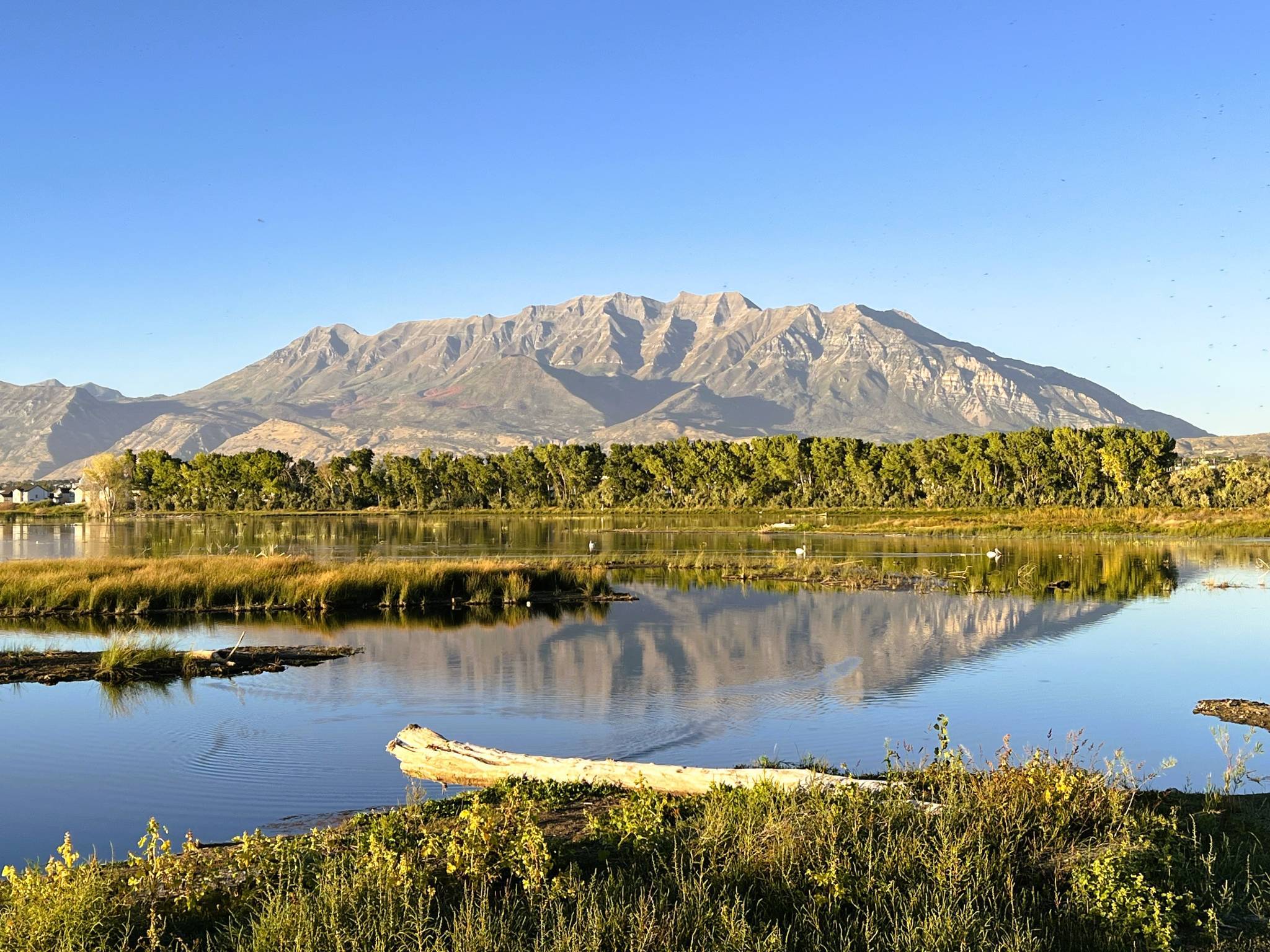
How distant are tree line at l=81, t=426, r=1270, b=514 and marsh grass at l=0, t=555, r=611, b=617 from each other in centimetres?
8887

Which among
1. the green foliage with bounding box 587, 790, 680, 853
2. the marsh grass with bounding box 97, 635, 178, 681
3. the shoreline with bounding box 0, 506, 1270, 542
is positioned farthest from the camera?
the shoreline with bounding box 0, 506, 1270, 542

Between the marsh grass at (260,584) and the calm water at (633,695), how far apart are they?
2527mm

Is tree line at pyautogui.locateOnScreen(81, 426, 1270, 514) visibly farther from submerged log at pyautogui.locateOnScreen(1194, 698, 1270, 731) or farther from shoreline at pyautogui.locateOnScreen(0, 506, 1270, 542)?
submerged log at pyautogui.locateOnScreen(1194, 698, 1270, 731)

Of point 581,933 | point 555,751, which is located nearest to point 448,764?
point 555,751

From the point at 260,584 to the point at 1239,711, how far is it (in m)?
30.8

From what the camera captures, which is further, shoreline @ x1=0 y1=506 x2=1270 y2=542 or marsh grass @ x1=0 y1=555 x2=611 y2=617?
shoreline @ x1=0 y1=506 x2=1270 y2=542

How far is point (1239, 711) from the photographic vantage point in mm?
21359

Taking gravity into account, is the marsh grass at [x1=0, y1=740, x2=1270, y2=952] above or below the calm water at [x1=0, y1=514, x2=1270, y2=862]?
above

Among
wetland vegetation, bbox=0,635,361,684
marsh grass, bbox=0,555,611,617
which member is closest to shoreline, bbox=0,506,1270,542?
marsh grass, bbox=0,555,611,617

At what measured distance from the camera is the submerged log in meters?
20.8

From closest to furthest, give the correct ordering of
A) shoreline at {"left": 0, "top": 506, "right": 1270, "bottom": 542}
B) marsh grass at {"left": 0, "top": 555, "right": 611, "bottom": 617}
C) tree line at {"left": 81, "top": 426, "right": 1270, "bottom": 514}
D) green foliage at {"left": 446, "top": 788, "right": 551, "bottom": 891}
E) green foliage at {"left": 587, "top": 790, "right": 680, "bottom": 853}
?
green foliage at {"left": 446, "top": 788, "right": 551, "bottom": 891} < green foliage at {"left": 587, "top": 790, "right": 680, "bottom": 853} < marsh grass at {"left": 0, "top": 555, "right": 611, "bottom": 617} < shoreline at {"left": 0, "top": 506, "right": 1270, "bottom": 542} < tree line at {"left": 81, "top": 426, "right": 1270, "bottom": 514}

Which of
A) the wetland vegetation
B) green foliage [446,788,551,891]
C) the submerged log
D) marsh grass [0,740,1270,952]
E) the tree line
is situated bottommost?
the submerged log

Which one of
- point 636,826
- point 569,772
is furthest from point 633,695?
point 636,826

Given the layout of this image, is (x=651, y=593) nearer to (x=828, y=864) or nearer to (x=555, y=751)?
(x=555, y=751)
